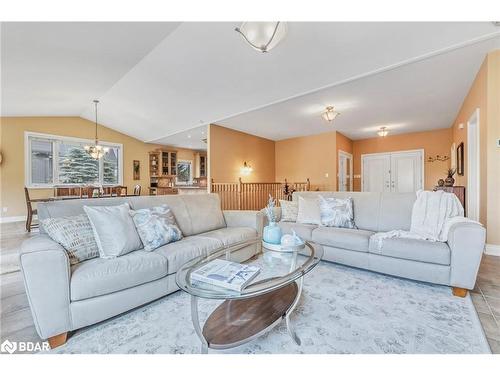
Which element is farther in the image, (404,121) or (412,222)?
(404,121)

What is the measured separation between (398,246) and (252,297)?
1.68 metres

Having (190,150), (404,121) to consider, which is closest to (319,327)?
(404,121)

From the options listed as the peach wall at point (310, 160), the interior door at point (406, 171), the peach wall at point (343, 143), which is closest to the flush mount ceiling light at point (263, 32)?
the peach wall at point (310, 160)

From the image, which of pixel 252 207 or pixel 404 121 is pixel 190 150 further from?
pixel 404 121

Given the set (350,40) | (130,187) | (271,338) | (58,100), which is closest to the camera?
(271,338)

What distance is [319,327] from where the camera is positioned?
1593mm

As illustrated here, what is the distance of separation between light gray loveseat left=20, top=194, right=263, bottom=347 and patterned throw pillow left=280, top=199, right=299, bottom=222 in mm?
1310

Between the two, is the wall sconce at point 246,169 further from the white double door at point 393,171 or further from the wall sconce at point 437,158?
the wall sconce at point 437,158

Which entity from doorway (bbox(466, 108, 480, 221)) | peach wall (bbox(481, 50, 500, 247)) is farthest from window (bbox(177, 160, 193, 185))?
peach wall (bbox(481, 50, 500, 247))

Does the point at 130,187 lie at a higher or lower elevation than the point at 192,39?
lower

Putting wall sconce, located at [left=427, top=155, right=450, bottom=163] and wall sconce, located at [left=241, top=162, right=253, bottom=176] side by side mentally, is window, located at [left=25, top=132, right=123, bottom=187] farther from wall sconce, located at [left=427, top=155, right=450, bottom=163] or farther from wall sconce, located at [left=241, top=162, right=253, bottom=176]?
wall sconce, located at [left=427, top=155, right=450, bottom=163]

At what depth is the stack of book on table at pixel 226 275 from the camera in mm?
1266

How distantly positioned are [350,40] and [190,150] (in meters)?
8.10
